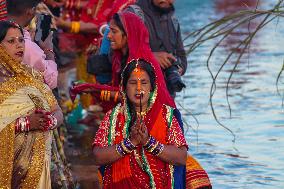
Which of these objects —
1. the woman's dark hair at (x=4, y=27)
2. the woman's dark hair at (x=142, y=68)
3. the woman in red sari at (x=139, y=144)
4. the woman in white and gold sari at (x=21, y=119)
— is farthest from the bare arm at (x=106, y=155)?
the woman's dark hair at (x=4, y=27)

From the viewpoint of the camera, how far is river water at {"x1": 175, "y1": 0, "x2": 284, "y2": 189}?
1050 centimetres

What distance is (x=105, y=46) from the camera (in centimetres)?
903

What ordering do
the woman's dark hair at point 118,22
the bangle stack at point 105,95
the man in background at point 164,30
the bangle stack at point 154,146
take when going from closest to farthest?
the bangle stack at point 154,146 < the woman's dark hair at point 118,22 < the bangle stack at point 105,95 < the man in background at point 164,30

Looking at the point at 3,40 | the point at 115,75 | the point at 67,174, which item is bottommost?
the point at 67,174

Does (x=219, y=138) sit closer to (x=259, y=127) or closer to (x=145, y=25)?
(x=259, y=127)

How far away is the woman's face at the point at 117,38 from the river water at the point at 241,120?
66 centimetres

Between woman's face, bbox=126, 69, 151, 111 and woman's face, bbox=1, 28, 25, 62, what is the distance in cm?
69

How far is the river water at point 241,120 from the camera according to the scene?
10.5 metres

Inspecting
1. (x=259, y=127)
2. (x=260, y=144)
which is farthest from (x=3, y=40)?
(x=259, y=127)

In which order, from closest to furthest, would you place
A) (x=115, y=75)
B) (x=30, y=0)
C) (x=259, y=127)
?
(x=30, y=0), (x=115, y=75), (x=259, y=127)

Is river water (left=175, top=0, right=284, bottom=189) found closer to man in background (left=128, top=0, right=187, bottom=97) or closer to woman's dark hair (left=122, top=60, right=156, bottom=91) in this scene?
man in background (left=128, top=0, right=187, bottom=97)

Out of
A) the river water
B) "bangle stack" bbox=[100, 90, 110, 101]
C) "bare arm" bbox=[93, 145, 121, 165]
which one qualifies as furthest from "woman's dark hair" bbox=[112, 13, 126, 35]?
"bare arm" bbox=[93, 145, 121, 165]

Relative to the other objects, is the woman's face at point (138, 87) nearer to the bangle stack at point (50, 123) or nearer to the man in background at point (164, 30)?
the bangle stack at point (50, 123)

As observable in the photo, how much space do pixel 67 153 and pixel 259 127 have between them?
2.60 metres
